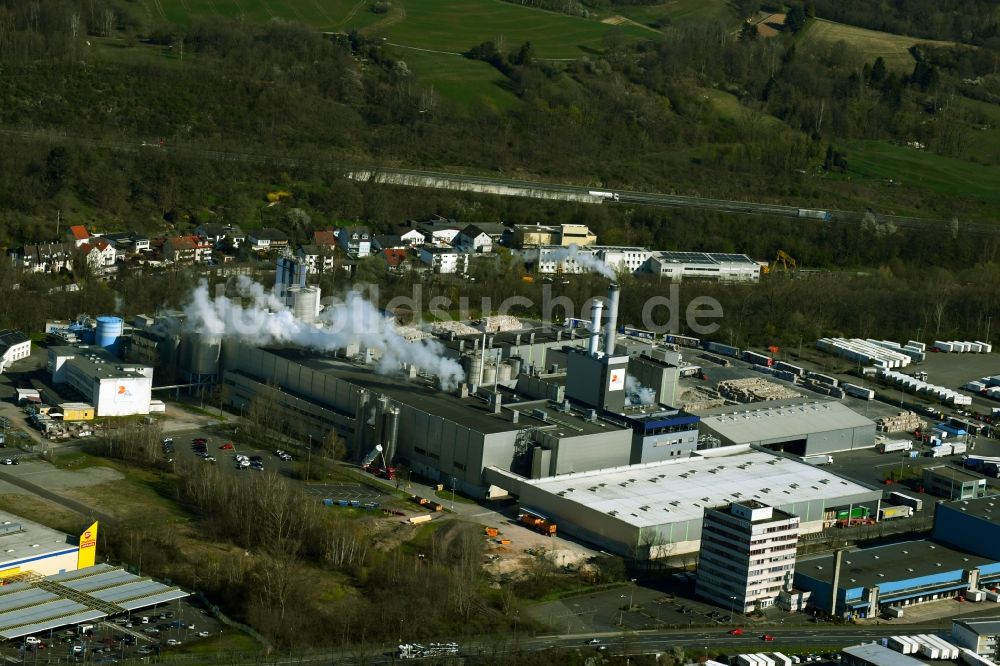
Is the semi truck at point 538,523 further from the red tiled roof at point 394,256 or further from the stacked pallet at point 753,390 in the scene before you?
the red tiled roof at point 394,256

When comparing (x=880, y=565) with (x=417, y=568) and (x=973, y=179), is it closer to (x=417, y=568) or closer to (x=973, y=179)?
(x=417, y=568)

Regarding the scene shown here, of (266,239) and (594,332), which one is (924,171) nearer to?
(266,239)

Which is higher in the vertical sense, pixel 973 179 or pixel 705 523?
pixel 973 179

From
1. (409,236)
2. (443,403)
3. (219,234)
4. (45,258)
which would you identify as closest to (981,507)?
(443,403)

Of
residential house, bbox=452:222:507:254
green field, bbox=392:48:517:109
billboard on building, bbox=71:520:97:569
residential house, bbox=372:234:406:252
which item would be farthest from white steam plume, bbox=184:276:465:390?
green field, bbox=392:48:517:109

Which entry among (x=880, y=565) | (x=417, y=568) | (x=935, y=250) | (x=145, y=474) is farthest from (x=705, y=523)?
(x=935, y=250)

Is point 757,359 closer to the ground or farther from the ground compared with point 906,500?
farther from the ground
